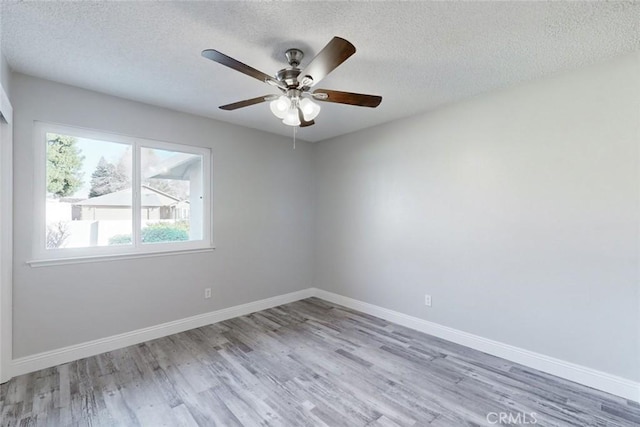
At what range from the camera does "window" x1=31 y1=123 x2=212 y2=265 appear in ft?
8.40

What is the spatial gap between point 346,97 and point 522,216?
6.35 feet

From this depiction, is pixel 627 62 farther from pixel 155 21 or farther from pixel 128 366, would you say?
pixel 128 366

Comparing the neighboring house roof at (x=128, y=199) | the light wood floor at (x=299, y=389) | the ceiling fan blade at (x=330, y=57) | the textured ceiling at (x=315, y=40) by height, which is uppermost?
the textured ceiling at (x=315, y=40)

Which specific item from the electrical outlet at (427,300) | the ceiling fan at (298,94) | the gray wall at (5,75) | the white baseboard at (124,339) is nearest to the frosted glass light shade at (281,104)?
the ceiling fan at (298,94)

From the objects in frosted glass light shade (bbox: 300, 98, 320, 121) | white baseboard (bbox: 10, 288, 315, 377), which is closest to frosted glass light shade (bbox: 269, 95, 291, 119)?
frosted glass light shade (bbox: 300, 98, 320, 121)

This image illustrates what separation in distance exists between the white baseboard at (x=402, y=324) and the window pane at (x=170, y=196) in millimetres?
984

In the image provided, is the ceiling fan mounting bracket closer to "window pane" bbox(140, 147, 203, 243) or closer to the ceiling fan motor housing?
the ceiling fan motor housing

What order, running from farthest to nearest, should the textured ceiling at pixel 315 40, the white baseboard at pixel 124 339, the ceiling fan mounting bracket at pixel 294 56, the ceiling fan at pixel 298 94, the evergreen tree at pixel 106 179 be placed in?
the evergreen tree at pixel 106 179
the white baseboard at pixel 124 339
the ceiling fan mounting bracket at pixel 294 56
the ceiling fan at pixel 298 94
the textured ceiling at pixel 315 40

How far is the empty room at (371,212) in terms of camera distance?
6.11ft

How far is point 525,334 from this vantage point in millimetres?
2547

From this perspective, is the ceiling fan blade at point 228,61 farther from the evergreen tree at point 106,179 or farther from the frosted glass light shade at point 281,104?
the evergreen tree at point 106,179

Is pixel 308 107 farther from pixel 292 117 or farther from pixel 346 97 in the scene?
pixel 346 97

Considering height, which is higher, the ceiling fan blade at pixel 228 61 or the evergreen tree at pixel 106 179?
the ceiling fan blade at pixel 228 61

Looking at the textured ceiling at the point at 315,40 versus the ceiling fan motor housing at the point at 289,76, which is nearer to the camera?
Result: the textured ceiling at the point at 315,40
